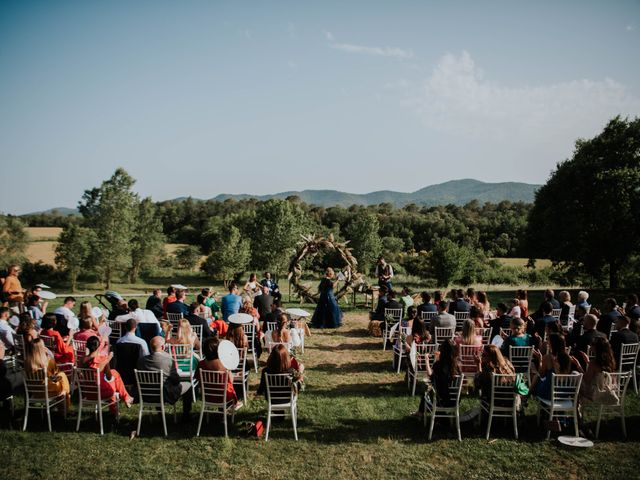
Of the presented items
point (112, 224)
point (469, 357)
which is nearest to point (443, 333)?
point (469, 357)

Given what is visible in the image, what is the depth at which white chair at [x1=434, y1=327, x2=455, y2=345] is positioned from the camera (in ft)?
31.0

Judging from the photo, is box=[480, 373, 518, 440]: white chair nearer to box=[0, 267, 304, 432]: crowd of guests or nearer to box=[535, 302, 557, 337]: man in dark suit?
box=[535, 302, 557, 337]: man in dark suit

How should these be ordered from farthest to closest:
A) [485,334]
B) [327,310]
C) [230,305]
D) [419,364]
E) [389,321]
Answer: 1. [327,310]
2. [389,321]
3. [230,305]
4. [485,334]
5. [419,364]

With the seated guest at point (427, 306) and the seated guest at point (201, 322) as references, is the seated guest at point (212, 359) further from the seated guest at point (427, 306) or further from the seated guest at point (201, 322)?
the seated guest at point (427, 306)

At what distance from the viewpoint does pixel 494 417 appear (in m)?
7.43

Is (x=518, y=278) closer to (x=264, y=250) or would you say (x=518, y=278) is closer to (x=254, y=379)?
(x=264, y=250)

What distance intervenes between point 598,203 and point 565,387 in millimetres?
20358

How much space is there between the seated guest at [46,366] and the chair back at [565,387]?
821cm

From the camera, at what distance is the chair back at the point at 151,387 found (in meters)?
6.83

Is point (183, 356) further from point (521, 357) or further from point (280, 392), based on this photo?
point (521, 357)

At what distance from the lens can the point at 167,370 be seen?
7.14 meters

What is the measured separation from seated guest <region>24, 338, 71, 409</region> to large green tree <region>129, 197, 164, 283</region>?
Result: 36842mm

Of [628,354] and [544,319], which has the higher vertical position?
[544,319]

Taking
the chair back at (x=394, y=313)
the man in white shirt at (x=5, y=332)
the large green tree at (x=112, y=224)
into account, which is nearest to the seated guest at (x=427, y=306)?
the chair back at (x=394, y=313)
